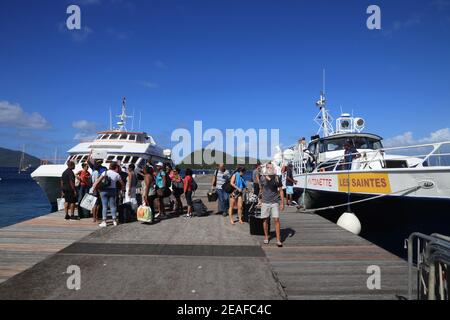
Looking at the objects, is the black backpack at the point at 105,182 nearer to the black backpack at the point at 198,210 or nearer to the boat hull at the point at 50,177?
the black backpack at the point at 198,210

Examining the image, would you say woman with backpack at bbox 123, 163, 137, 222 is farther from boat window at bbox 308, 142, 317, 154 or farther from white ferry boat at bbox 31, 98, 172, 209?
boat window at bbox 308, 142, 317, 154

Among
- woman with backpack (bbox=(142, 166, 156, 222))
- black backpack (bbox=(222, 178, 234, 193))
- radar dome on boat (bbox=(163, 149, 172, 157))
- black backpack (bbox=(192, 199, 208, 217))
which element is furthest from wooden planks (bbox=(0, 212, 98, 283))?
radar dome on boat (bbox=(163, 149, 172, 157))

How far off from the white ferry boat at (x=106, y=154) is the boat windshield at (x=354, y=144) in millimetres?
10509

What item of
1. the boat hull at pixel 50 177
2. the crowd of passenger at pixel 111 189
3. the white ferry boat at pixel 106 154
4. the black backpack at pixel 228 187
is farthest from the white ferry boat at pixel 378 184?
the boat hull at pixel 50 177

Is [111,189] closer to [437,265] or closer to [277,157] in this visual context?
[437,265]

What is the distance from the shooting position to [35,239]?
283 inches

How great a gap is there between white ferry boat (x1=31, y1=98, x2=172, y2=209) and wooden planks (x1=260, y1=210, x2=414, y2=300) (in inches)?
513

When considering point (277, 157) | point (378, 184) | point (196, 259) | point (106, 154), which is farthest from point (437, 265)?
point (277, 157)

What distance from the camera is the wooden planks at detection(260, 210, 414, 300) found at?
461 cm

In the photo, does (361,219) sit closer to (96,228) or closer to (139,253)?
(139,253)

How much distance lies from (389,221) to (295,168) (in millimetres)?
10445

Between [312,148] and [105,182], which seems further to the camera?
[312,148]

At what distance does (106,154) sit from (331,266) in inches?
655

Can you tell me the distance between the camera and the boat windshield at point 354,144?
48.7 ft
